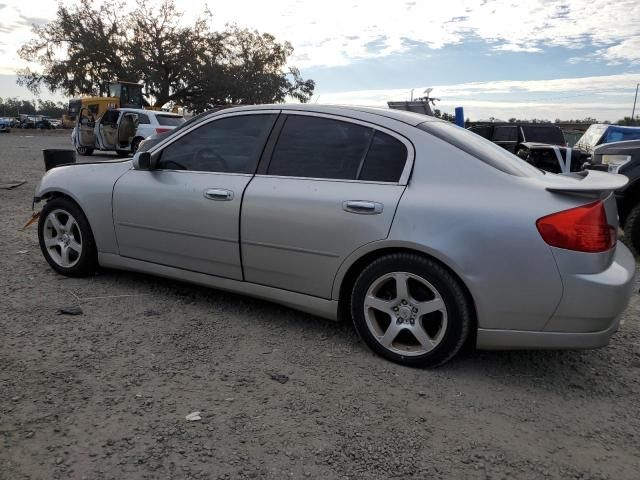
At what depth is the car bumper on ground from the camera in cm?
259

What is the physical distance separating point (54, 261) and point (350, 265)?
9.30 ft

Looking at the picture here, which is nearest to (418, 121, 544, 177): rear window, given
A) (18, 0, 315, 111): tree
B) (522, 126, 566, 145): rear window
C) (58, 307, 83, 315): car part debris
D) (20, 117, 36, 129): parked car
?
(58, 307, 83, 315): car part debris

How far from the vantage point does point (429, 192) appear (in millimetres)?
2893

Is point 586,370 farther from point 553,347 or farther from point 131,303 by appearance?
point 131,303

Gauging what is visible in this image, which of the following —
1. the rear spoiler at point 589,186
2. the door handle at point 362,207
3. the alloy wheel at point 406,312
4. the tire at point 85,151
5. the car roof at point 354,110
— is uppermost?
the car roof at point 354,110

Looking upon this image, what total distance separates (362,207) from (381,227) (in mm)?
170

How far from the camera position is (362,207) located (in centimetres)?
300

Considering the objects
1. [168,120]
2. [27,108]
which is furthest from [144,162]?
[27,108]

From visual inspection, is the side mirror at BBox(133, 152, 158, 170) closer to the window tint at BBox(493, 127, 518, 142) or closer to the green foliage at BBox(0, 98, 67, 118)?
the window tint at BBox(493, 127, 518, 142)

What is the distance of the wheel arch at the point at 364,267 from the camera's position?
9.22 feet

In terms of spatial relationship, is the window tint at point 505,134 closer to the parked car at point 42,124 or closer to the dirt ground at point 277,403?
the dirt ground at point 277,403

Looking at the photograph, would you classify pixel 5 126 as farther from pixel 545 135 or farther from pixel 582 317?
pixel 582 317

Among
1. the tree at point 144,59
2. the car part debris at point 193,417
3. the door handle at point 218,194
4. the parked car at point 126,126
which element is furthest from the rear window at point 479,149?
the tree at point 144,59

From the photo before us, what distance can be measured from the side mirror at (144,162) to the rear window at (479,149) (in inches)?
80.0
